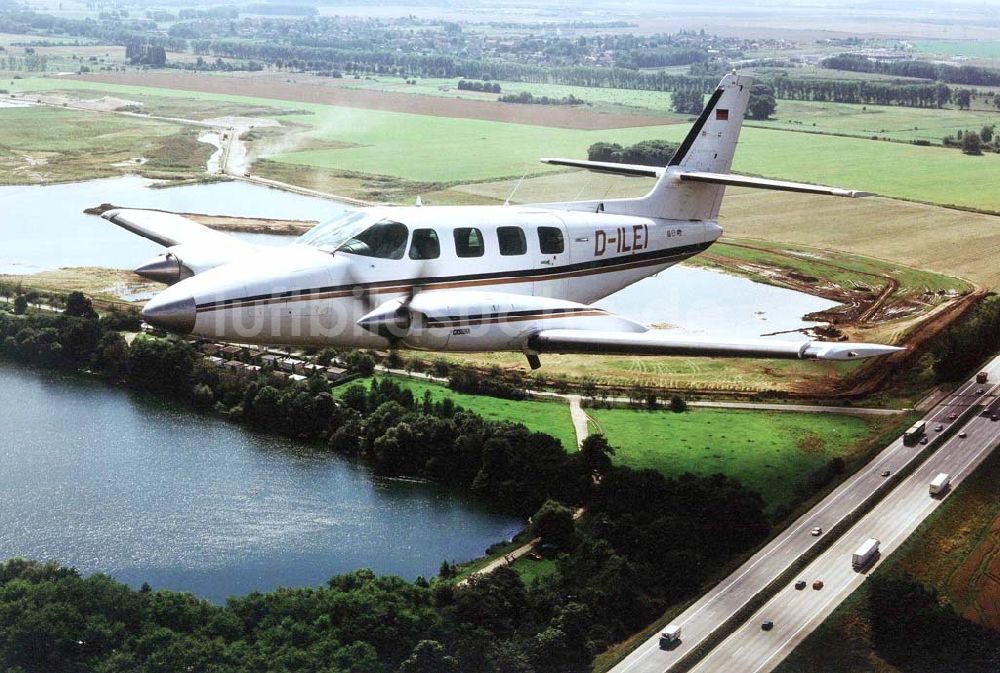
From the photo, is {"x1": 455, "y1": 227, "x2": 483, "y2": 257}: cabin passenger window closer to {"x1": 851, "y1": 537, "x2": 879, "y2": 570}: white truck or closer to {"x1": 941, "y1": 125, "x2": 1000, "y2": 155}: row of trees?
{"x1": 851, "y1": 537, "x2": 879, "y2": 570}: white truck

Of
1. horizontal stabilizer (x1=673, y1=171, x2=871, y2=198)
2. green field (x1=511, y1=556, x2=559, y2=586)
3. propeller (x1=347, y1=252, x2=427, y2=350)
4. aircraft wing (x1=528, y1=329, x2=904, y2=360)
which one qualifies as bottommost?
green field (x1=511, y1=556, x2=559, y2=586)

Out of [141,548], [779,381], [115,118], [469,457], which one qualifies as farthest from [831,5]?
[141,548]

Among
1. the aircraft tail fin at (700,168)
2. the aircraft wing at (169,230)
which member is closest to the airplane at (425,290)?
the aircraft wing at (169,230)

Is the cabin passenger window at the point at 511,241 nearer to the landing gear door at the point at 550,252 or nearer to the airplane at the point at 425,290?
the airplane at the point at 425,290

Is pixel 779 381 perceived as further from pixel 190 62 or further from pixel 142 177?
pixel 190 62

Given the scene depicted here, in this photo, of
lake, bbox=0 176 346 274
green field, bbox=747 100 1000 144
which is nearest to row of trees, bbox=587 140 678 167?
green field, bbox=747 100 1000 144
